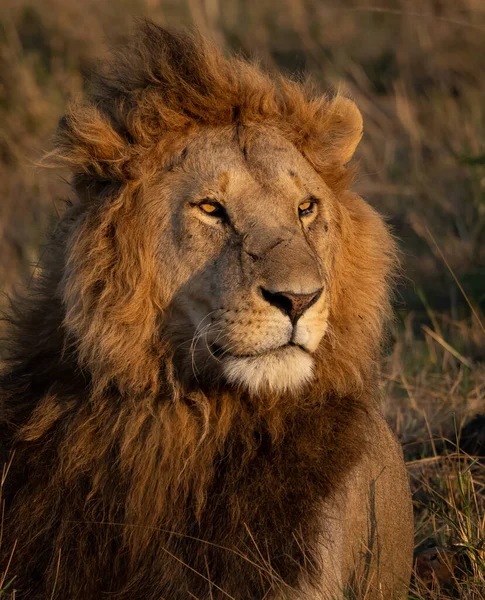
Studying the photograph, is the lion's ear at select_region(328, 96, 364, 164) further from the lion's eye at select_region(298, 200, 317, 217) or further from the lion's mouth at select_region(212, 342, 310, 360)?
the lion's mouth at select_region(212, 342, 310, 360)

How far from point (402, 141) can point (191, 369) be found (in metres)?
7.45

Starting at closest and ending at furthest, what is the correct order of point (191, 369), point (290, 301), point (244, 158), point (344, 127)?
point (290, 301) < point (191, 369) < point (244, 158) < point (344, 127)

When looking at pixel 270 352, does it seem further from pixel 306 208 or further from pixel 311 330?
pixel 306 208

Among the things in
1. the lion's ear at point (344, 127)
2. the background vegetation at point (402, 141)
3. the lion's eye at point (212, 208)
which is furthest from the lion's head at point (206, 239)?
the background vegetation at point (402, 141)

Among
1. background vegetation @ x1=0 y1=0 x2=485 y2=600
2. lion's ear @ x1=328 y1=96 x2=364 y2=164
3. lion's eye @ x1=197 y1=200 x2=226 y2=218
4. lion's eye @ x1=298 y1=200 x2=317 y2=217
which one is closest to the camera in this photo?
lion's eye @ x1=197 y1=200 x2=226 y2=218

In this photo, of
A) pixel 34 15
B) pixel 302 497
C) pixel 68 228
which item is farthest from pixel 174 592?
pixel 34 15

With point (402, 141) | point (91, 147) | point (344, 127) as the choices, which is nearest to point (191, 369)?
point (91, 147)

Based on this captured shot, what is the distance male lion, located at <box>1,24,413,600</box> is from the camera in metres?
3.47

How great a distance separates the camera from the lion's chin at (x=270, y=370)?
11.2 feet

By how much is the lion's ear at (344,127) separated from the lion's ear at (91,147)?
834 mm

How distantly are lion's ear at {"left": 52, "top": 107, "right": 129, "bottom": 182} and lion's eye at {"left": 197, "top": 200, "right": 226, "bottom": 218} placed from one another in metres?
0.29

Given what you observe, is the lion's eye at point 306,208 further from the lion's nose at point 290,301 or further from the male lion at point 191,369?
the lion's nose at point 290,301

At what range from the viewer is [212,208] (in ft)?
12.1

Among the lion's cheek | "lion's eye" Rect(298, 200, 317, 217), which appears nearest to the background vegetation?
the lion's cheek
